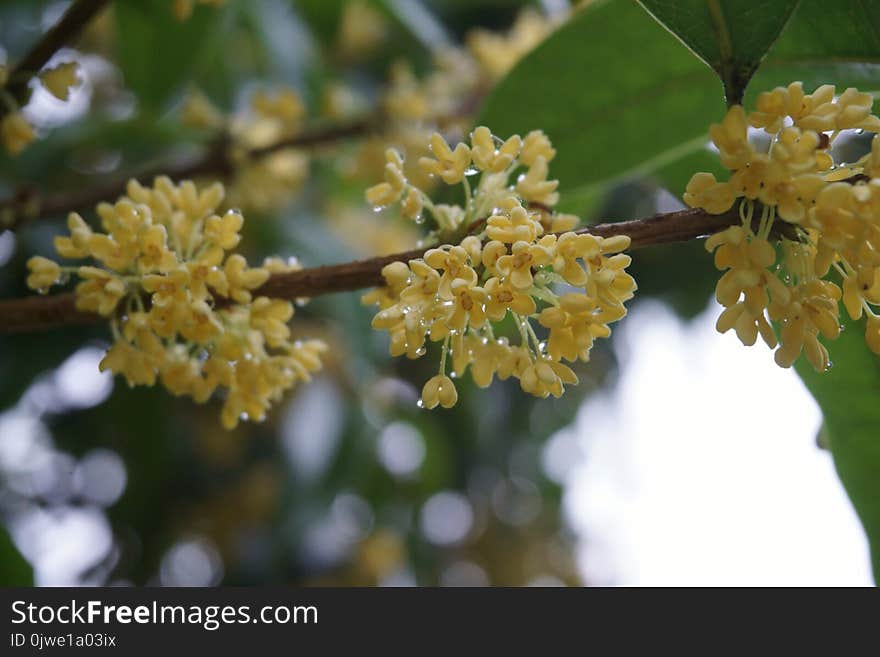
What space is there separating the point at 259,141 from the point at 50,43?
32.8 inches

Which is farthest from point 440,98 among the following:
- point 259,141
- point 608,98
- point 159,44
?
point 608,98

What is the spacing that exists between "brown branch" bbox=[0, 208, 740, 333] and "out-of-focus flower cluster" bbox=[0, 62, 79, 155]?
0.83 feet

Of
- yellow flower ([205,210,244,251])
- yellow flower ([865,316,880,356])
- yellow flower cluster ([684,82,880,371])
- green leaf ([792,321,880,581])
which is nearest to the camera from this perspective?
yellow flower cluster ([684,82,880,371])

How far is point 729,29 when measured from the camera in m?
0.97

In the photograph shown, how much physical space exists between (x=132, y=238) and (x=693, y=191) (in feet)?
2.03

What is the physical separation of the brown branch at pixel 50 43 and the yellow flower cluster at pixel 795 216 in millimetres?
736

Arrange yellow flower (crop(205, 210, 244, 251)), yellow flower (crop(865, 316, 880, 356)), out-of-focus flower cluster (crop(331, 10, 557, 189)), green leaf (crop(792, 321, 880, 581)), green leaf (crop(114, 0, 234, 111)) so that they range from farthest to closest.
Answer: out-of-focus flower cluster (crop(331, 10, 557, 189)), green leaf (crop(114, 0, 234, 111)), green leaf (crop(792, 321, 880, 581)), yellow flower (crop(205, 210, 244, 251)), yellow flower (crop(865, 316, 880, 356))

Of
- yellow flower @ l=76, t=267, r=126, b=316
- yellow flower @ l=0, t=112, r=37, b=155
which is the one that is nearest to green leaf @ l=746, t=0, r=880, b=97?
yellow flower @ l=76, t=267, r=126, b=316

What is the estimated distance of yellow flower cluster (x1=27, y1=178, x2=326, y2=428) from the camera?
1.01 metres

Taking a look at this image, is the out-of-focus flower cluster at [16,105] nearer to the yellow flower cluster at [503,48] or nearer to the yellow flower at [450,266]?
the yellow flower at [450,266]

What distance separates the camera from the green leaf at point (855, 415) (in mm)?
1169

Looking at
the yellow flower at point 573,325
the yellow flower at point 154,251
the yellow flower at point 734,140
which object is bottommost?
the yellow flower at point 573,325

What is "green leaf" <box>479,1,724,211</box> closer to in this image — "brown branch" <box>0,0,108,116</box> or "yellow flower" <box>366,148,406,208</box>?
"yellow flower" <box>366,148,406,208</box>

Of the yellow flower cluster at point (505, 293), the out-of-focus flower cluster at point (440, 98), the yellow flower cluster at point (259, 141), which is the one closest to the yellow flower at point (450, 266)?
the yellow flower cluster at point (505, 293)
